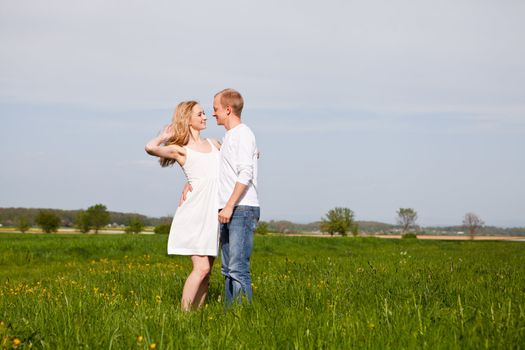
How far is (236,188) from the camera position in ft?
18.7

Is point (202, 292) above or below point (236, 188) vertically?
below

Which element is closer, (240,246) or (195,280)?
(240,246)

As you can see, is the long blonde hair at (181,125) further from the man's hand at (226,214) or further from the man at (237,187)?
the man's hand at (226,214)

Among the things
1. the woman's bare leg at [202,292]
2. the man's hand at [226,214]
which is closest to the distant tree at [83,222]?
the woman's bare leg at [202,292]

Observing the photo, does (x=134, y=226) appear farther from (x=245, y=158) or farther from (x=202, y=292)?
(x=245, y=158)

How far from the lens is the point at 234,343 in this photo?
3.75m

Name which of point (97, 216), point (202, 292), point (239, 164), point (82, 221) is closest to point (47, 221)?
point (82, 221)

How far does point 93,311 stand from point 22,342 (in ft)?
4.17

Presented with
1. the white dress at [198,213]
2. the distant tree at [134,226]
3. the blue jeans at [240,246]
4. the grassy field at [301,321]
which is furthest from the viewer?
the distant tree at [134,226]

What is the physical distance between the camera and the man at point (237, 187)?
18.9 ft

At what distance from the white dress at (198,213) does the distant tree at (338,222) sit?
296ft

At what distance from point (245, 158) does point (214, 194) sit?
0.70m

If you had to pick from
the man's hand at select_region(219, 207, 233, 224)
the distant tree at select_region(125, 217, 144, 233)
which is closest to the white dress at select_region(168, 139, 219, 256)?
the man's hand at select_region(219, 207, 233, 224)

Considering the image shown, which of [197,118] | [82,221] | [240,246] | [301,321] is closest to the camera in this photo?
[301,321]
